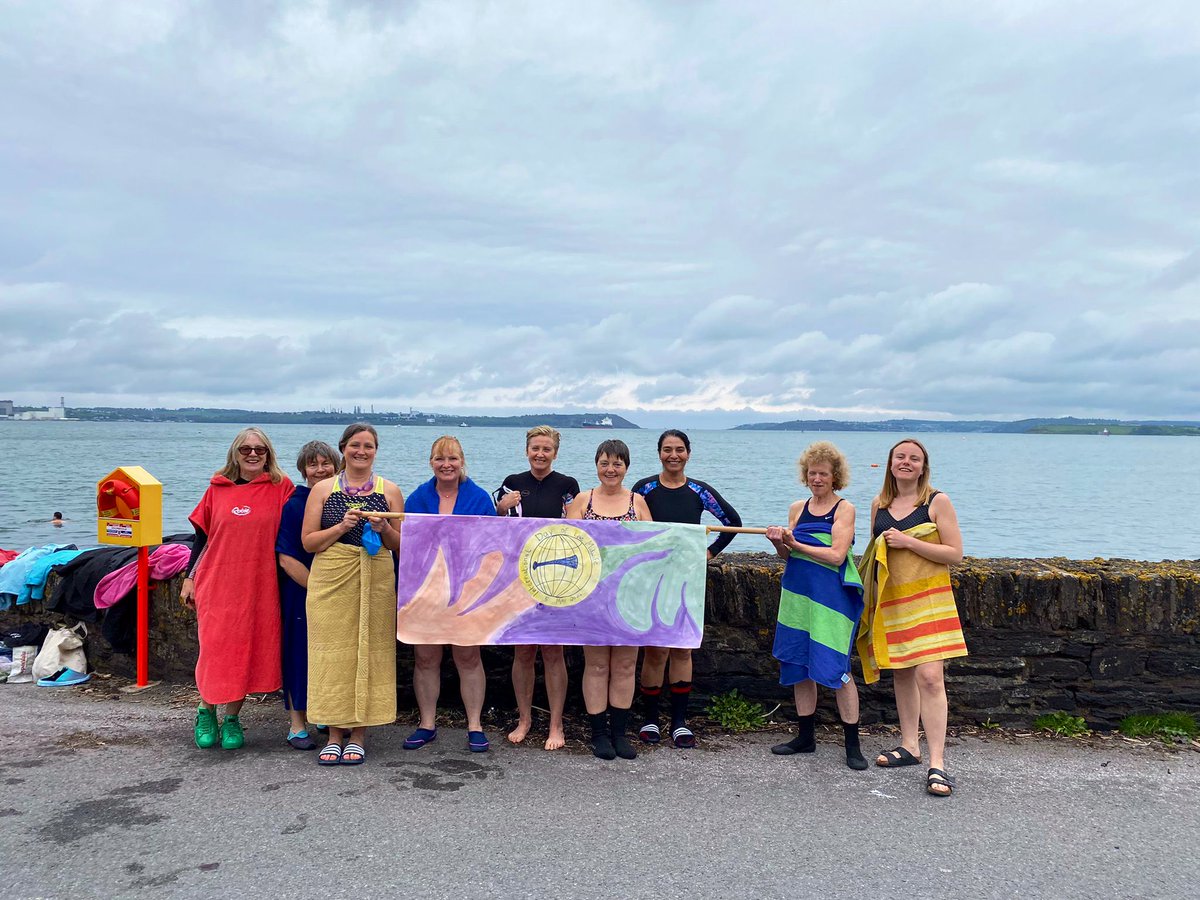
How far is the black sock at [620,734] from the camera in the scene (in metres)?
5.30

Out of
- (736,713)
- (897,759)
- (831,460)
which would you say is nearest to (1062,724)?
(897,759)

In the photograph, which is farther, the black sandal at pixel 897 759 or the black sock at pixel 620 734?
the black sock at pixel 620 734

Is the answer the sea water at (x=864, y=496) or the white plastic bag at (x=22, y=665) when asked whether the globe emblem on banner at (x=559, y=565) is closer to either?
the white plastic bag at (x=22, y=665)

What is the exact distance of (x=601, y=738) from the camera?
5402mm

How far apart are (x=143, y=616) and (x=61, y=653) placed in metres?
0.87

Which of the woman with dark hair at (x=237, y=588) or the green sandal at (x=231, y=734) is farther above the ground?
the woman with dark hair at (x=237, y=588)

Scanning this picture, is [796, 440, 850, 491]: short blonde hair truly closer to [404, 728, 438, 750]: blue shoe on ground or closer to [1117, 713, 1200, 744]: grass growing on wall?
[1117, 713, 1200, 744]: grass growing on wall

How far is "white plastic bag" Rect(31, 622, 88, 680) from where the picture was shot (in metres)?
6.77

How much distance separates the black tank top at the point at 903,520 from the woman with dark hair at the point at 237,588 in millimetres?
3690

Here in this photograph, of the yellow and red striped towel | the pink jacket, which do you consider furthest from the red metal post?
the yellow and red striped towel

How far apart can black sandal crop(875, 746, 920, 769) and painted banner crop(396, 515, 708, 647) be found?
1259mm

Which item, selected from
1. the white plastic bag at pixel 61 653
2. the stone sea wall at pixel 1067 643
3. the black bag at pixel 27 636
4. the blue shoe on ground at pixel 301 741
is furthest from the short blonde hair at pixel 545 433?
the black bag at pixel 27 636

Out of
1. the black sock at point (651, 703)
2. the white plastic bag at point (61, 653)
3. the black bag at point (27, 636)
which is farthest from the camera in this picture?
the black bag at point (27, 636)

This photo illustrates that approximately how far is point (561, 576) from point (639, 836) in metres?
1.83
